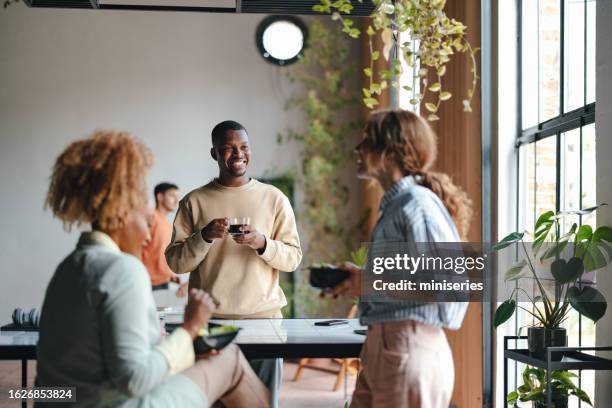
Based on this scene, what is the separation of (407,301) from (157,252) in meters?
4.66

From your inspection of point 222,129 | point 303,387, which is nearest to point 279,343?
point 222,129

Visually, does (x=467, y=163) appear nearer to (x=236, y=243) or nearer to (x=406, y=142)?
(x=236, y=243)

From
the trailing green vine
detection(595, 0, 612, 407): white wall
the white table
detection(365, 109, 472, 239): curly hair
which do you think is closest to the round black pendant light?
the trailing green vine

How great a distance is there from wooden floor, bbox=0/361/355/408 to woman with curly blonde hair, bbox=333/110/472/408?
12.0 feet

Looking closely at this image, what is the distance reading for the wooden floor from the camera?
5.92 meters

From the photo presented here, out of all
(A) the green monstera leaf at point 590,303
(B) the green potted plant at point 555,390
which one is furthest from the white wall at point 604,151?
(B) the green potted plant at point 555,390

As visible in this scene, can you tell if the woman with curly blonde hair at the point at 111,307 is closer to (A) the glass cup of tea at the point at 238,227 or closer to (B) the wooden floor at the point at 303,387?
(A) the glass cup of tea at the point at 238,227

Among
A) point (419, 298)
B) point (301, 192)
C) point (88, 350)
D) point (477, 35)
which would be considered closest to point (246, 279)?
point (419, 298)

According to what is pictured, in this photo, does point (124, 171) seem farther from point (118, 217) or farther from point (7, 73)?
point (7, 73)

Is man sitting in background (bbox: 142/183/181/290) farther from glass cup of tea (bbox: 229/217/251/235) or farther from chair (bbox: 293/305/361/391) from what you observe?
glass cup of tea (bbox: 229/217/251/235)

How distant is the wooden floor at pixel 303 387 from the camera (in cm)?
592

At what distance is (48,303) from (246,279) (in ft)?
4.34

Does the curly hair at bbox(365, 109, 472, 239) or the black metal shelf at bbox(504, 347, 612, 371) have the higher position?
the curly hair at bbox(365, 109, 472, 239)

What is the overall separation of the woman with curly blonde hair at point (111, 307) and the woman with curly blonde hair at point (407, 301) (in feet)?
1.58
